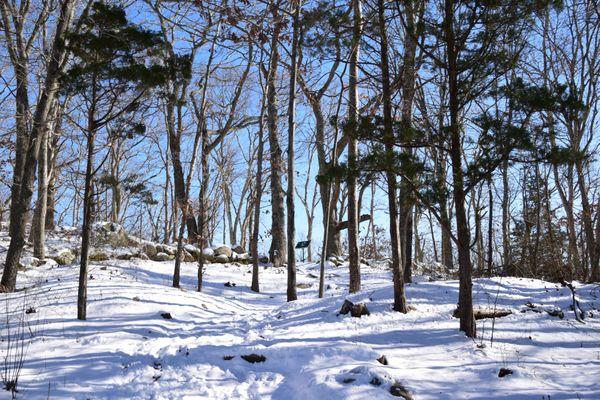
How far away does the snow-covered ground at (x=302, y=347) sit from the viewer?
13.5ft

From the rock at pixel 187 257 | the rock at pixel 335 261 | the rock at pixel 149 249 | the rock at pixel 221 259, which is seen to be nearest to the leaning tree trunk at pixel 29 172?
the rock at pixel 149 249

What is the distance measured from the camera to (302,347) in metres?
5.36

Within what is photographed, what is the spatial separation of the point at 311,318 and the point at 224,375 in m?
2.75

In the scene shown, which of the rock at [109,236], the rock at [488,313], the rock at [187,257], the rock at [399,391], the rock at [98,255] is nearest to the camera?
the rock at [399,391]

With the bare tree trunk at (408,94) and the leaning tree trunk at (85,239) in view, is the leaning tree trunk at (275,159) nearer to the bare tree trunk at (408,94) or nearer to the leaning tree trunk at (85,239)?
the bare tree trunk at (408,94)

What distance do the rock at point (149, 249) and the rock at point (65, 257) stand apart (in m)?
2.16

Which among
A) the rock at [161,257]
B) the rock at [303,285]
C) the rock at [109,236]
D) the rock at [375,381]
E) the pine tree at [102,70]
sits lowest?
the rock at [375,381]

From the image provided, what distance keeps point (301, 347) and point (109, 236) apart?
1065cm

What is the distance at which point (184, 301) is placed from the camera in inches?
331

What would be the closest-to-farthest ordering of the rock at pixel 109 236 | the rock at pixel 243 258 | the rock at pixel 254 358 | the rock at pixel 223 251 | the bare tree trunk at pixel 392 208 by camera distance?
the rock at pixel 254 358 < the bare tree trunk at pixel 392 208 < the rock at pixel 109 236 < the rock at pixel 223 251 < the rock at pixel 243 258

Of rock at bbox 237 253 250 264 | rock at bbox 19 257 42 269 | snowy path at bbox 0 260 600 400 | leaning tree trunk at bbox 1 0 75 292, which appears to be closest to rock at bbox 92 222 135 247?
rock at bbox 19 257 42 269

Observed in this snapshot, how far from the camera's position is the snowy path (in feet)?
13.5

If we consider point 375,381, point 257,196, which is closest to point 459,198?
point 375,381

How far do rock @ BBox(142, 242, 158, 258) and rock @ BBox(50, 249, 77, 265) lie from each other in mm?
2159
